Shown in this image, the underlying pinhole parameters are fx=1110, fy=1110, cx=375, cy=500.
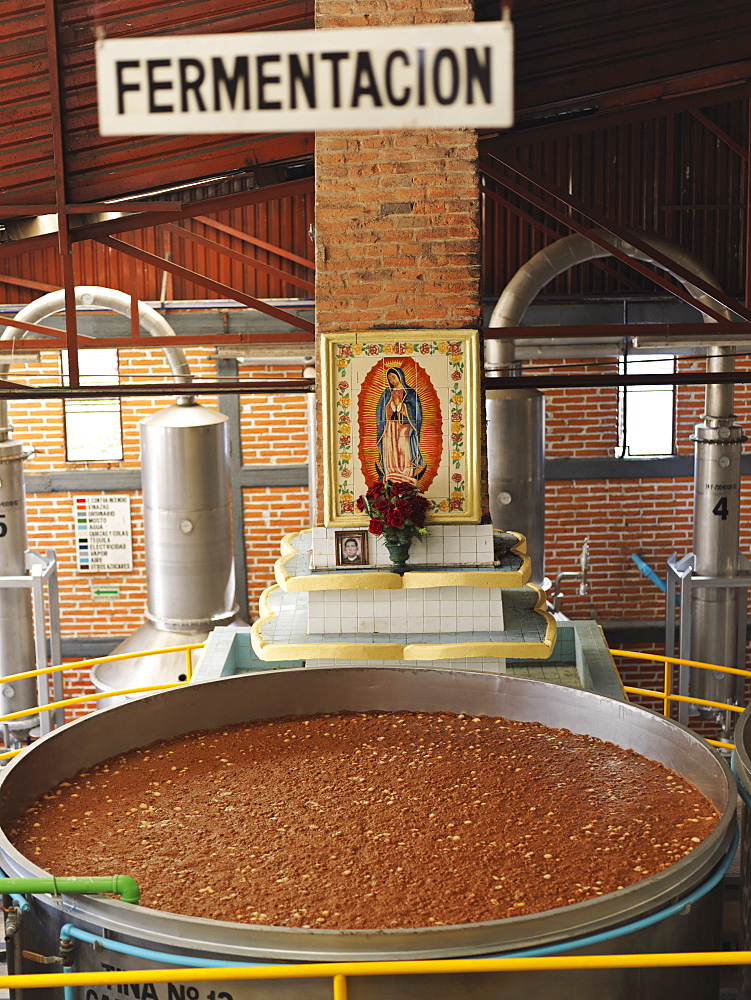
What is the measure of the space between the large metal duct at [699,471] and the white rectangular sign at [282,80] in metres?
6.41

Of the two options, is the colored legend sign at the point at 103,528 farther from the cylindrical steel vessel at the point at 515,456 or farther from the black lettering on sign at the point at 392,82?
the black lettering on sign at the point at 392,82

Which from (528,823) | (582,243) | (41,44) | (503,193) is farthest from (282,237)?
(528,823)

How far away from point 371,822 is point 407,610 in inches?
80.5

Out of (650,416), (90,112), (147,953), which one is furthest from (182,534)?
(147,953)

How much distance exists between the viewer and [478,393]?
6.21m

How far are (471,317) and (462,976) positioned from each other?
12.7 feet

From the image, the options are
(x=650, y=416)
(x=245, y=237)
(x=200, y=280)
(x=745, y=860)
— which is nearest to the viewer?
(x=745, y=860)

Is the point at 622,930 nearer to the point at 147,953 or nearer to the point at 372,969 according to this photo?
the point at 372,969

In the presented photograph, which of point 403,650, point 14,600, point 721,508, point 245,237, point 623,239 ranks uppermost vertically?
point 245,237

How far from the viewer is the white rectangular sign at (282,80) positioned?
2.09m

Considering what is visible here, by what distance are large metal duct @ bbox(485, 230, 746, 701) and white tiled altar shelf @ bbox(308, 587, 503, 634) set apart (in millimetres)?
2556

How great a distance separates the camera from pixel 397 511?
6.05m

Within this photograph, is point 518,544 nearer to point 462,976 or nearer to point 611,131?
point 462,976

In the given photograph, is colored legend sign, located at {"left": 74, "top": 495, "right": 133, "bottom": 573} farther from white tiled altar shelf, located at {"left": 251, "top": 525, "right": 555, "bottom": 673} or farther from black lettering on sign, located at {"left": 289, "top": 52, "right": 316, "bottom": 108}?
black lettering on sign, located at {"left": 289, "top": 52, "right": 316, "bottom": 108}
